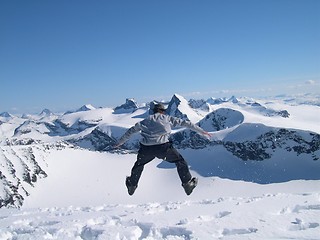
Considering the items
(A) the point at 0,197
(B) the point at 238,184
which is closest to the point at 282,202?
(A) the point at 0,197

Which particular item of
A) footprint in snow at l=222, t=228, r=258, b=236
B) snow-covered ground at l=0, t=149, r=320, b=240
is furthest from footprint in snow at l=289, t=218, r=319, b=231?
footprint in snow at l=222, t=228, r=258, b=236

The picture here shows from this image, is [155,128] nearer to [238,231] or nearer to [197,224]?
[197,224]

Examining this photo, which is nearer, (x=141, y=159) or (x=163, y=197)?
(x=141, y=159)

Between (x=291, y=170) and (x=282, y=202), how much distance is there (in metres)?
129

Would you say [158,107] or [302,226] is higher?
[158,107]

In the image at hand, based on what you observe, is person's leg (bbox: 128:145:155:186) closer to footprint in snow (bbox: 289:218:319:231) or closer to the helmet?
the helmet

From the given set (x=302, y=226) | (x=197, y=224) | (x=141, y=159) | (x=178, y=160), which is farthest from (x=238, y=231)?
(x=141, y=159)

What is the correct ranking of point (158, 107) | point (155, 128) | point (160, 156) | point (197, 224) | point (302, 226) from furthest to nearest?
point (160, 156) → point (158, 107) → point (155, 128) → point (197, 224) → point (302, 226)

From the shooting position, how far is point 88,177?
12162 cm

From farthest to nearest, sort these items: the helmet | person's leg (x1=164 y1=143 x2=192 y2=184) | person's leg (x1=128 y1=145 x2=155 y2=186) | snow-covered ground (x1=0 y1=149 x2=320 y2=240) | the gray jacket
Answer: person's leg (x1=164 y1=143 x2=192 y2=184), person's leg (x1=128 y1=145 x2=155 y2=186), the helmet, the gray jacket, snow-covered ground (x1=0 y1=149 x2=320 y2=240)

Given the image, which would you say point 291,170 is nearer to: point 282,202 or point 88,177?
point 88,177

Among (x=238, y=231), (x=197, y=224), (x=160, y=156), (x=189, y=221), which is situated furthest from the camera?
(x=160, y=156)

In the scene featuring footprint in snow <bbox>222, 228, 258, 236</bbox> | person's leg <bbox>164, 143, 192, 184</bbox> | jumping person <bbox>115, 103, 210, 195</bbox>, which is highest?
jumping person <bbox>115, 103, 210, 195</bbox>

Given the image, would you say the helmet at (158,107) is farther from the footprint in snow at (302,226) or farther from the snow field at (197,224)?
the footprint in snow at (302,226)
